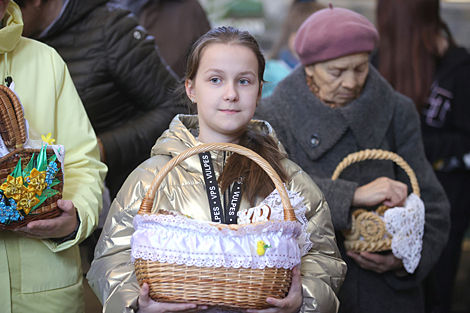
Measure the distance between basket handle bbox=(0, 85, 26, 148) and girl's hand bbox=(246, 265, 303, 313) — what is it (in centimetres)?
82

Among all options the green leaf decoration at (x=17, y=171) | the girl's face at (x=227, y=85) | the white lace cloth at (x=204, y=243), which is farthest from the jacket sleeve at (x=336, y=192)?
the green leaf decoration at (x=17, y=171)

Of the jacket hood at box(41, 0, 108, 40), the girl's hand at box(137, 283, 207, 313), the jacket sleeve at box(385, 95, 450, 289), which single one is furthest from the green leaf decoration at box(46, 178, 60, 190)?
the jacket sleeve at box(385, 95, 450, 289)

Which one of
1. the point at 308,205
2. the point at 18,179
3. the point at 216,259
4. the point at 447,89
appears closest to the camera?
the point at 216,259

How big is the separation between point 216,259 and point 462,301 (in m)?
3.70

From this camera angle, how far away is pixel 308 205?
5.19 ft

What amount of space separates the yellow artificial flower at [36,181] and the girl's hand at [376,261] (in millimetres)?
1238

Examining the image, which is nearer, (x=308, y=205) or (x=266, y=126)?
(x=308, y=205)

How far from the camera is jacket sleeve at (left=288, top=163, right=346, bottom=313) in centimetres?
146

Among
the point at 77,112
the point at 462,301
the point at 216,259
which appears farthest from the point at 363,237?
the point at 462,301

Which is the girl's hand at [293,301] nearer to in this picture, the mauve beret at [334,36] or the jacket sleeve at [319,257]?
the jacket sleeve at [319,257]

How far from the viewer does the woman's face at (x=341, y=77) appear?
2.04m

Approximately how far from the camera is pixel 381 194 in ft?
6.34

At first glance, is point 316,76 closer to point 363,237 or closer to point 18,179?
point 363,237

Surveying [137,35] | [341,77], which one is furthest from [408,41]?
[137,35]
